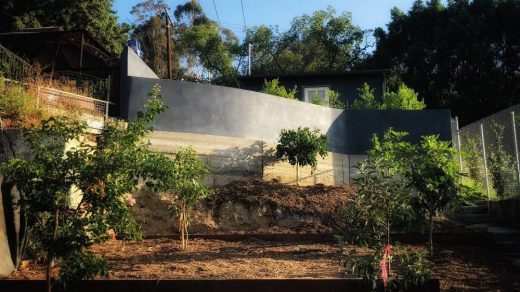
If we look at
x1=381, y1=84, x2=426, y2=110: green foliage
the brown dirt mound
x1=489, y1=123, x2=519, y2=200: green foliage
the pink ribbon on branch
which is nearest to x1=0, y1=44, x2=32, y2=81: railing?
the brown dirt mound

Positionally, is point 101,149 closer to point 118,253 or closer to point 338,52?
point 118,253

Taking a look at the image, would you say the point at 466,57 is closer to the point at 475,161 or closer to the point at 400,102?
the point at 400,102

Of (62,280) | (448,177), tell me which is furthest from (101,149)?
(448,177)

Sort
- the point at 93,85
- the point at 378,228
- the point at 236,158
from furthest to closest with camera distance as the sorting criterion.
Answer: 1. the point at 93,85
2. the point at 236,158
3. the point at 378,228

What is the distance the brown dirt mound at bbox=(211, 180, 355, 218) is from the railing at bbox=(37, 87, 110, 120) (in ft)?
9.58

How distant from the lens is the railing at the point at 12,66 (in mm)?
12141

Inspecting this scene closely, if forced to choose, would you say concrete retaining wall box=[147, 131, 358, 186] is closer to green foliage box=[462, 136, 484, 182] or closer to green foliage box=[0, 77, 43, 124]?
green foliage box=[0, 77, 43, 124]

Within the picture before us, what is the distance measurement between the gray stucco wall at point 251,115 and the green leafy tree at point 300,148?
3.13 feet

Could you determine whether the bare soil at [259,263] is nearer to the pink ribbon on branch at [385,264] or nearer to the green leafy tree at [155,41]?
the pink ribbon on branch at [385,264]

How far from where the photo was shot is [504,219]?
9109 millimetres

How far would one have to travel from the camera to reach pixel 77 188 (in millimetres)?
4848

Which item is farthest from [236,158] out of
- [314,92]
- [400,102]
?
[314,92]

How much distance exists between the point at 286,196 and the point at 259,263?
326 cm

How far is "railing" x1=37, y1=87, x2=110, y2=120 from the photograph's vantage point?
947 cm
